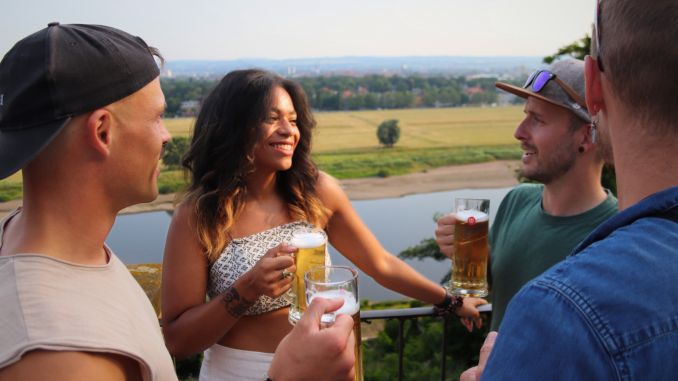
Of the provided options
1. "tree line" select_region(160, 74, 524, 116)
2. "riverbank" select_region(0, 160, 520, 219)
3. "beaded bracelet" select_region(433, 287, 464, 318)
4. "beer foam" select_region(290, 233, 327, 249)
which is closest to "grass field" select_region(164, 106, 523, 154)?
"tree line" select_region(160, 74, 524, 116)

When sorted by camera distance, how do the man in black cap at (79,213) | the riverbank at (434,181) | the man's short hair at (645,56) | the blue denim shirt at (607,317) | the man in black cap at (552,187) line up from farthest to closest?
1. the riverbank at (434,181)
2. the man in black cap at (552,187)
3. the man in black cap at (79,213)
4. the man's short hair at (645,56)
5. the blue denim shirt at (607,317)

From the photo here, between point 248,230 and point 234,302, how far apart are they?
0.49 m

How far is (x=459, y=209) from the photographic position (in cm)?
228

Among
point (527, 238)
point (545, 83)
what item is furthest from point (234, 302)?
point (545, 83)

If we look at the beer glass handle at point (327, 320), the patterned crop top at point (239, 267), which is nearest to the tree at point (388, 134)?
the patterned crop top at point (239, 267)

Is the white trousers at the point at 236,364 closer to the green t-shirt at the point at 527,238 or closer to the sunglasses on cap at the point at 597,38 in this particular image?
the green t-shirt at the point at 527,238

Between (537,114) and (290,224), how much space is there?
63.4 inches

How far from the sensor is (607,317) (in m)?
0.79

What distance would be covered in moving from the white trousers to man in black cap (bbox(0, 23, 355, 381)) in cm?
107

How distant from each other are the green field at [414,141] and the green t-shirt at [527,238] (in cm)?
3885

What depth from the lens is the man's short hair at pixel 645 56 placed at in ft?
2.93

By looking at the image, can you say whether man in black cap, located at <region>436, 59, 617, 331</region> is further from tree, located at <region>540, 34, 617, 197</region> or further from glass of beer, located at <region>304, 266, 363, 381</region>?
tree, located at <region>540, 34, 617, 197</region>

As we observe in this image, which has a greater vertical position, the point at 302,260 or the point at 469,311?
the point at 302,260

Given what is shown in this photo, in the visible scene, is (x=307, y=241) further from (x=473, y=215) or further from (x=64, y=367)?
(x=64, y=367)
